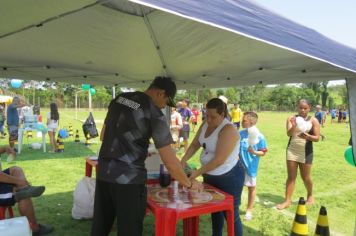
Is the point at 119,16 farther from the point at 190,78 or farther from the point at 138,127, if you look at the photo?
the point at 190,78

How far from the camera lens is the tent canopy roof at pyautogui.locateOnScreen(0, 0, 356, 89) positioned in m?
2.22

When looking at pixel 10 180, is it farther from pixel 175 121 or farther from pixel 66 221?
pixel 175 121

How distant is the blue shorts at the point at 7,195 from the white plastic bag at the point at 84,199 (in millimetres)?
921

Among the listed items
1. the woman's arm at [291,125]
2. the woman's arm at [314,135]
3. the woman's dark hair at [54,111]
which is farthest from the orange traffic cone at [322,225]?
the woman's dark hair at [54,111]

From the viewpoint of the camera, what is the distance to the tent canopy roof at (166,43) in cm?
222

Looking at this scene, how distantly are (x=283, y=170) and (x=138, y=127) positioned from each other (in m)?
6.62

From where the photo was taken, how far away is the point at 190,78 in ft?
19.1

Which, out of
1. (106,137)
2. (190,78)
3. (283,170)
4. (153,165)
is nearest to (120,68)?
(190,78)

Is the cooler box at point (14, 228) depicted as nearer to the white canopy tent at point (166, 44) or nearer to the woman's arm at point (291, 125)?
the white canopy tent at point (166, 44)

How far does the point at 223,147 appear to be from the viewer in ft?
9.46

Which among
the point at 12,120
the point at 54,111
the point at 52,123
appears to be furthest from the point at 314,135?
the point at 12,120

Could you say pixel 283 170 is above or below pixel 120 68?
below

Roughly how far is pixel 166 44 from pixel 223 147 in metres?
1.75

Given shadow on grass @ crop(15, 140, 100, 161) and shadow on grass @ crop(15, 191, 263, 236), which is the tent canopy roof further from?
shadow on grass @ crop(15, 140, 100, 161)
